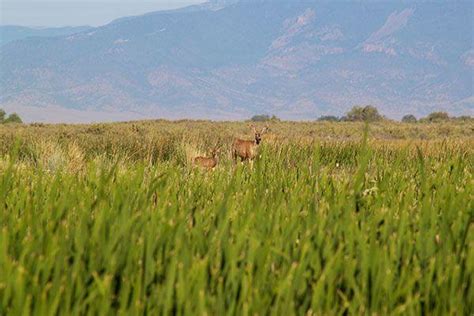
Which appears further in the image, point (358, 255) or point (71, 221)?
point (71, 221)

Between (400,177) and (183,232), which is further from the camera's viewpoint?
(400,177)

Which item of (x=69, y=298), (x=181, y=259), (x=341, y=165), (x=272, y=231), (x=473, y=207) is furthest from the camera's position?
(x=341, y=165)

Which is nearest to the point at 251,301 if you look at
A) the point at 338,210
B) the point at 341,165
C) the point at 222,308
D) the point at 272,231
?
the point at 222,308

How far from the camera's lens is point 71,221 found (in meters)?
3.96

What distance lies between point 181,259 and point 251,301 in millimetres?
441

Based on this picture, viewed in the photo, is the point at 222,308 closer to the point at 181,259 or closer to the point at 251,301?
the point at 251,301

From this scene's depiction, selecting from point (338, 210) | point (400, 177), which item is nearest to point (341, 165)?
point (400, 177)

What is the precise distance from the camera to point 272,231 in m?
3.72

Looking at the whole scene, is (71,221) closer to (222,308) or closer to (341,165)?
(222,308)

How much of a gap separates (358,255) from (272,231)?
44 centimetres

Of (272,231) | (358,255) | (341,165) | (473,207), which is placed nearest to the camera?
(358,255)

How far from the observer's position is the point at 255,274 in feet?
10.7

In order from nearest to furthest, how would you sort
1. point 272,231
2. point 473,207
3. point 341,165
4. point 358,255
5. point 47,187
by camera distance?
point 358,255
point 272,231
point 473,207
point 47,187
point 341,165

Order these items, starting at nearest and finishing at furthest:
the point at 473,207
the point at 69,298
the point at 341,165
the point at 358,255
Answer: the point at 69,298
the point at 358,255
the point at 473,207
the point at 341,165
